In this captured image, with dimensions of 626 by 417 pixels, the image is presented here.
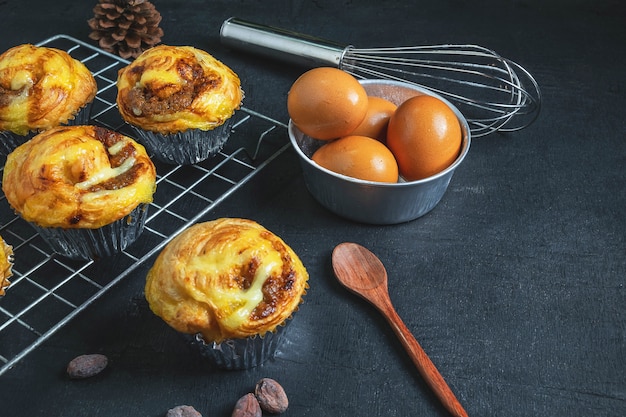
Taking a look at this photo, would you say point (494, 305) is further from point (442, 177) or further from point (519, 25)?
point (519, 25)

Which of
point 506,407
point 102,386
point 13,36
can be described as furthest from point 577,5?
point 102,386

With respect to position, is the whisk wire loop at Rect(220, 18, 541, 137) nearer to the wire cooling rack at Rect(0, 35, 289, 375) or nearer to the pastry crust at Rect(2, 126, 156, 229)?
the wire cooling rack at Rect(0, 35, 289, 375)

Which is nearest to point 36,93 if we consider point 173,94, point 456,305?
point 173,94

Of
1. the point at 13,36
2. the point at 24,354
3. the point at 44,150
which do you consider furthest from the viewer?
the point at 13,36

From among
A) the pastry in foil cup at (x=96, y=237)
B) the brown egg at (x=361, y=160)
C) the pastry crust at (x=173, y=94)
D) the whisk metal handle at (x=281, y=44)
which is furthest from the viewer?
the whisk metal handle at (x=281, y=44)

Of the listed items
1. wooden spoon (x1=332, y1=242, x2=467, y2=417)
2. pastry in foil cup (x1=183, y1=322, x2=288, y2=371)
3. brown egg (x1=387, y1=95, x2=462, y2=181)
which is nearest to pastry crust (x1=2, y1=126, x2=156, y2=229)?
pastry in foil cup (x1=183, y1=322, x2=288, y2=371)

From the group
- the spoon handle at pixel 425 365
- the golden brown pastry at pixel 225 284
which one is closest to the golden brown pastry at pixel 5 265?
the golden brown pastry at pixel 225 284

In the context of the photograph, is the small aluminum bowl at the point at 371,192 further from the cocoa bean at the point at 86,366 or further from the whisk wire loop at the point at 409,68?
the cocoa bean at the point at 86,366
